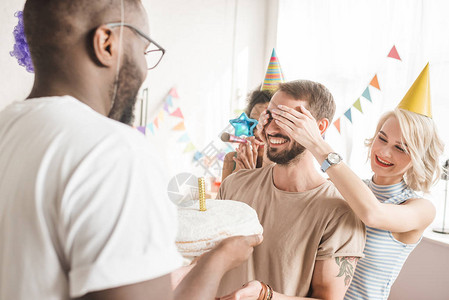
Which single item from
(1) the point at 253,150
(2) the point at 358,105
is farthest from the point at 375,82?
(1) the point at 253,150

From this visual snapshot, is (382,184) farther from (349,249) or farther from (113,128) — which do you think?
(113,128)

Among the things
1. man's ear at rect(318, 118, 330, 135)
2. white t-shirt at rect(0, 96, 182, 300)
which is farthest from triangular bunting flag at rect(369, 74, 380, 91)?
white t-shirt at rect(0, 96, 182, 300)

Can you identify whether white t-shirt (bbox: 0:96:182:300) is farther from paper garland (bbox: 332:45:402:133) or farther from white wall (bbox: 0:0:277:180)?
white wall (bbox: 0:0:277:180)

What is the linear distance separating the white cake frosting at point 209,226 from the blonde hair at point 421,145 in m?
0.92

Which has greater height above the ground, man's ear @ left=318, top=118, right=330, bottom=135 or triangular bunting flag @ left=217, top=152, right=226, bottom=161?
man's ear @ left=318, top=118, right=330, bottom=135

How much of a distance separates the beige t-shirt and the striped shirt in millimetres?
298

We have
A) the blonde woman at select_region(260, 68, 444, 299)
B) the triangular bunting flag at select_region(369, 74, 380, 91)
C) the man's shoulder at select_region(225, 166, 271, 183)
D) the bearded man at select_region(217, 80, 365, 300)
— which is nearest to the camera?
the bearded man at select_region(217, 80, 365, 300)

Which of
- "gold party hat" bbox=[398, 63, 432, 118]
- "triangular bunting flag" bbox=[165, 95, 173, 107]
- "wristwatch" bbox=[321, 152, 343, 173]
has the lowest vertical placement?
"triangular bunting flag" bbox=[165, 95, 173, 107]

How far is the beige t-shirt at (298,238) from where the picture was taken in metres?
→ 1.16

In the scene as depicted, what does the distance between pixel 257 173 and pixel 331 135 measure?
1.81 metres

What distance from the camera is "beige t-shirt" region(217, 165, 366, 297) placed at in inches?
45.7

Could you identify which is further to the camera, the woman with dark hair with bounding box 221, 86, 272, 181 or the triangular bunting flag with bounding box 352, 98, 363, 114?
the triangular bunting flag with bounding box 352, 98, 363, 114

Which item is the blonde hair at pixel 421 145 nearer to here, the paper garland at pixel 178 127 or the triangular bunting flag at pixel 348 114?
the triangular bunting flag at pixel 348 114

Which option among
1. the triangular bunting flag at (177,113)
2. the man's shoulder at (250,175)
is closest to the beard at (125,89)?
the man's shoulder at (250,175)
